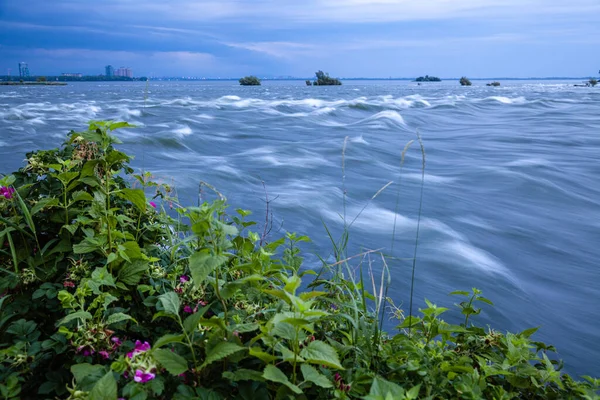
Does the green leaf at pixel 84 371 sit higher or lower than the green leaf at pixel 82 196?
lower

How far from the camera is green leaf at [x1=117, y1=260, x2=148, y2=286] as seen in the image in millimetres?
2209

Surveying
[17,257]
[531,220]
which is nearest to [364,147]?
[531,220]

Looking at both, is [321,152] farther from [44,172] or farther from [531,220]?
[44,172]

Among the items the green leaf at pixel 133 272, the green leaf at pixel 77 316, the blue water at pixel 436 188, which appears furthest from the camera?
the blue water at pixel 436 188

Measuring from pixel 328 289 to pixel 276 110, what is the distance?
1897 centimetres

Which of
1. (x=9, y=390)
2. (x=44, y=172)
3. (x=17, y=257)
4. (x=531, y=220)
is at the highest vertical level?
(x=44, y=172)

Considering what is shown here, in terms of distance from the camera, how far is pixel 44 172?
2.66 meters

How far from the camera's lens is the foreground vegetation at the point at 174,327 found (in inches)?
65.1

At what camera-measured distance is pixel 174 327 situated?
219 centimetres

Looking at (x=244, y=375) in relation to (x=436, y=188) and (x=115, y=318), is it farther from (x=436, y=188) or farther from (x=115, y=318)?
(x=436, y=188)

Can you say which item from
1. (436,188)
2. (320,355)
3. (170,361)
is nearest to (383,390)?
(320,355)

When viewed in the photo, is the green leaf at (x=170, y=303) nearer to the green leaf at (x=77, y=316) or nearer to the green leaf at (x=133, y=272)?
the green leaf at (x=77, y=316)

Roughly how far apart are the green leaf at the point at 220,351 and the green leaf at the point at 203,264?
0.82ft

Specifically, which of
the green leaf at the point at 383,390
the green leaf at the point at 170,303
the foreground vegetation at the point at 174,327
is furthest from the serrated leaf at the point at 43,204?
the green leaf at the point at 383,390
